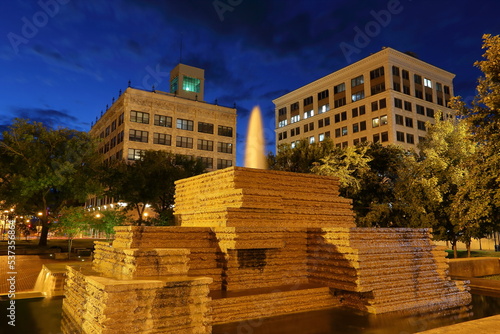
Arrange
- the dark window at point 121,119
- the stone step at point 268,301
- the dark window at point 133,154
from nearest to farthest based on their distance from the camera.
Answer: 1. the stone step at point 268,301
2. the dark window at point 133,154
3. the dark window at point 121,119

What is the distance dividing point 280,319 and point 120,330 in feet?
15.5

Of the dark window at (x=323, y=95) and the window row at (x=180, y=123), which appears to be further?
the dark window at (x=323, y=95)

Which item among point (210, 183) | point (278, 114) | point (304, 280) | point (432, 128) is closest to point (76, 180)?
point (210, 183)

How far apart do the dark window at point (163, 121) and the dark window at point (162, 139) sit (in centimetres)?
170

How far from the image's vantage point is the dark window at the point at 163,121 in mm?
61216

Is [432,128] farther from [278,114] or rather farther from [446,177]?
[278,114]

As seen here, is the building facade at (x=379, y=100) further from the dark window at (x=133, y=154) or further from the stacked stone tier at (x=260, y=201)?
the stacked stone tier at (x=260, y=201)

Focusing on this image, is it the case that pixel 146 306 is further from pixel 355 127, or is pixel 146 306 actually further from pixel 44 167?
pixel 355 127

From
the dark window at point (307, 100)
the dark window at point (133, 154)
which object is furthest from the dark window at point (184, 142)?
the dark window at point (307, 100)

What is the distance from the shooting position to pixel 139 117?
59719mm

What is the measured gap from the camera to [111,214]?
101 ft

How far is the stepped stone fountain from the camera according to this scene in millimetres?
9047

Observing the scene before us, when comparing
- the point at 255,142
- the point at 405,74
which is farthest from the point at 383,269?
the point at 405,74

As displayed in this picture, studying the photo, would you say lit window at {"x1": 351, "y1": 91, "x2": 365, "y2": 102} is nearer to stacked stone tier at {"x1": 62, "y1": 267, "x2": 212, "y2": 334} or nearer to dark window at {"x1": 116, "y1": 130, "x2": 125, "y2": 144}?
dark window at {"x1": 116, "y1": 130, "x2": 125, "y2": 144}
